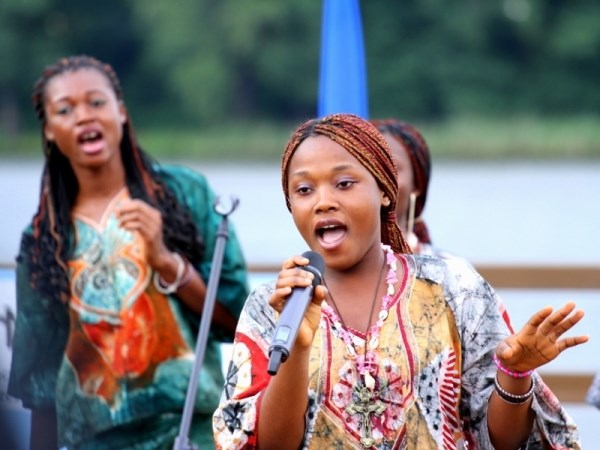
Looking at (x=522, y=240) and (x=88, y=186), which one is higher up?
(x=522, y=240)

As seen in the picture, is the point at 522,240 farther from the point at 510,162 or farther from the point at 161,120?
the point at 161,120

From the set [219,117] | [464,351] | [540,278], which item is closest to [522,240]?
[540,278]

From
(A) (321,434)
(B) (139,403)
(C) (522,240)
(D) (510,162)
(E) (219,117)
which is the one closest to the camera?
(A) (321,434)

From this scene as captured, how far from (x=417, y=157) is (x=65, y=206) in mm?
1300

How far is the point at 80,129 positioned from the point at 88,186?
Result: 22 cm

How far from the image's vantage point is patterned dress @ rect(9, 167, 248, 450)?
16.5ft

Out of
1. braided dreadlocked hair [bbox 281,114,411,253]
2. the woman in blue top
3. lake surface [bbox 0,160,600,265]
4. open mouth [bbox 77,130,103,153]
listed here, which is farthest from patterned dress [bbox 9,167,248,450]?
lake surface [bbox 0,160,600,265]

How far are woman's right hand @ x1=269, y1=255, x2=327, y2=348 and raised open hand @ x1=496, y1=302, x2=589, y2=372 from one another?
0.43m

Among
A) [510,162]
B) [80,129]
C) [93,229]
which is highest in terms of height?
[510,162]

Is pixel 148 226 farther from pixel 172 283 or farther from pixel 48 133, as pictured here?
pixel 48 133

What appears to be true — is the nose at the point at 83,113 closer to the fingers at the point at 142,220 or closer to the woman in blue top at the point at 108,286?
the woman in blue top at the point at 108,286

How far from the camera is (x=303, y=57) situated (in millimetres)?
35875

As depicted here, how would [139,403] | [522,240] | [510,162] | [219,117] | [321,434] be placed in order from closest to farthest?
[321,434]
[139,403]
[522,240]
[510,162]
[219,117]

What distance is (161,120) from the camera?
1433 inches
